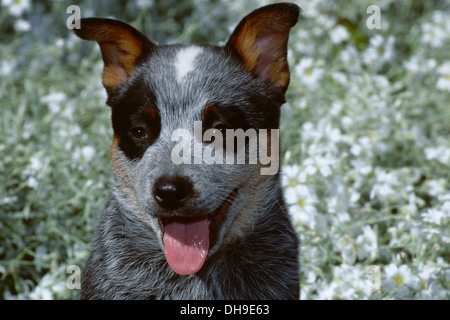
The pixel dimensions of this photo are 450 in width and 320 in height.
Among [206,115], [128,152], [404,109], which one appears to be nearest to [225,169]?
[206,115]

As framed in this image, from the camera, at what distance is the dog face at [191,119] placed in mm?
2164

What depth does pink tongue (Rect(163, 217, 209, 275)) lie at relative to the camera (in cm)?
216

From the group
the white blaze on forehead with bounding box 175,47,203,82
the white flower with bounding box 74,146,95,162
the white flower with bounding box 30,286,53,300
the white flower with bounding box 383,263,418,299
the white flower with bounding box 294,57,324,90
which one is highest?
the white flower with bounding box 294,57,324,90

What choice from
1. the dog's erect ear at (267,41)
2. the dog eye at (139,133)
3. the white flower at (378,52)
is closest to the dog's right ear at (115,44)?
the dog eye at (139,133)

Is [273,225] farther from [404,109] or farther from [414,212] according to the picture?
[404,109]

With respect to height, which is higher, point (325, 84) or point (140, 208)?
point (325, 84)

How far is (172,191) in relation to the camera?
6.81ft

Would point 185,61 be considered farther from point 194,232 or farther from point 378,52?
point 378,52

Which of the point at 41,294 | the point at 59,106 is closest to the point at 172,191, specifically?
the point at 41,294

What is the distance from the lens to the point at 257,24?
229 cm

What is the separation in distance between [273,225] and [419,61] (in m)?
2.54

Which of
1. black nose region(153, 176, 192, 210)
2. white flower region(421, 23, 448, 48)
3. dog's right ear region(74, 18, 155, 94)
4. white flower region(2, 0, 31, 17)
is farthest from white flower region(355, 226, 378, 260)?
white flower region(2, 0, 31, 17)

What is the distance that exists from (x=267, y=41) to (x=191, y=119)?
17.0 inches

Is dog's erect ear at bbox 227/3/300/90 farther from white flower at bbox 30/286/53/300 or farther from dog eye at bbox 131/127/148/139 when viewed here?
white flower at bbox 30/286/53/300
